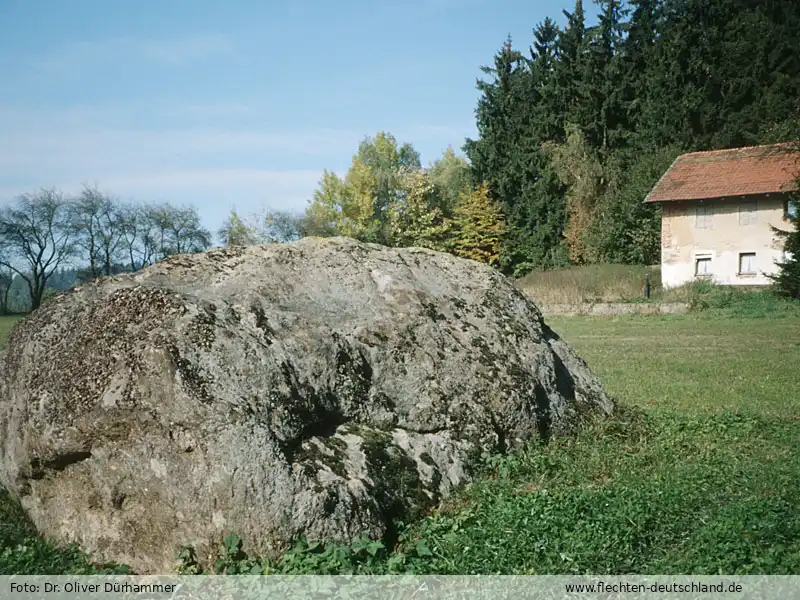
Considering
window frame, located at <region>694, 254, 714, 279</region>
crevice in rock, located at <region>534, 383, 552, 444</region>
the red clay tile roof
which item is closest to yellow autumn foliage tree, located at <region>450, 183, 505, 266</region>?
the red clay tile roof

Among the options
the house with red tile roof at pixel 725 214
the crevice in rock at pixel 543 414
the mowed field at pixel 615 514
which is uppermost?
the house with red tile roof at pixel 725 214

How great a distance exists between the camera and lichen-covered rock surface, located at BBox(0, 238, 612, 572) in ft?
15.9

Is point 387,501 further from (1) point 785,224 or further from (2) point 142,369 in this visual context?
(1) point 785,224

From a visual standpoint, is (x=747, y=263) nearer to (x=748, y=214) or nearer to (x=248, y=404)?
(x=748, y=214)

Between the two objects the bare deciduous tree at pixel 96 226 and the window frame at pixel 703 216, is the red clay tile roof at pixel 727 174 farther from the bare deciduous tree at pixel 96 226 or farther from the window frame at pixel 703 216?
the bare deciduous tree at pixel 96 226

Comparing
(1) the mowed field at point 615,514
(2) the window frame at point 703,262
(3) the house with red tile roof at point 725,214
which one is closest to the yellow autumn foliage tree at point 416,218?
(3) the house with red tile roof at point 725,214

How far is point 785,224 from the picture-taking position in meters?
43.1

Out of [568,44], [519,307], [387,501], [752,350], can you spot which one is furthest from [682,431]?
[568,44]

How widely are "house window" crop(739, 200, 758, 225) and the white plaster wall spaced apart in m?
0.16

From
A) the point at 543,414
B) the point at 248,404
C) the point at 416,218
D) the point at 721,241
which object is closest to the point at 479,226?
the point at 416,218

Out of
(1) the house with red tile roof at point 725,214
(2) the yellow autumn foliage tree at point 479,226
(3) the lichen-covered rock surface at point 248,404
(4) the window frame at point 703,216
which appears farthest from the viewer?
(2) the yellow autumn foliage tree at point 479,226

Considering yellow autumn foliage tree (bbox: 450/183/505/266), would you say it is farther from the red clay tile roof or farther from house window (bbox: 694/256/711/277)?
house window (bbox: 694/256/711/277)

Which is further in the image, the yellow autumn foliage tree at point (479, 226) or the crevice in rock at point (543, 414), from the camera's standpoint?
the yellow autumn foliage tree at point (479, 226)

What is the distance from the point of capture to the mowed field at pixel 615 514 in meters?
4.54
